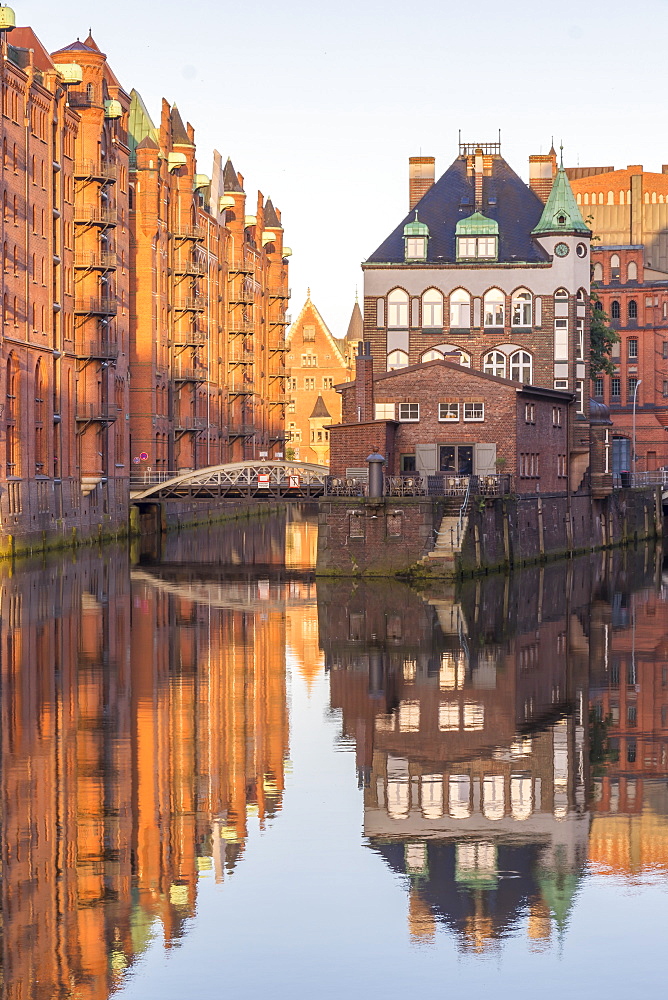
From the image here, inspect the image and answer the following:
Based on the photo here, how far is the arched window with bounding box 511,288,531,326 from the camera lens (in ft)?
249

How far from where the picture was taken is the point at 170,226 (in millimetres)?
97625

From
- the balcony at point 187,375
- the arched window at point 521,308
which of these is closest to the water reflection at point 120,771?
the arched window at point 521,308

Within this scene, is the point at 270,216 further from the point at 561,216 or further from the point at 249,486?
the point at 249,486

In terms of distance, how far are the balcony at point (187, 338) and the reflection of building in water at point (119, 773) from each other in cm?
5440

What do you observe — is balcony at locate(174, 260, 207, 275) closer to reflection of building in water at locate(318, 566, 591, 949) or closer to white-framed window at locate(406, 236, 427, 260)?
white-framed window at locate(406, 236, 427, 260)

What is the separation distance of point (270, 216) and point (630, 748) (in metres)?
113

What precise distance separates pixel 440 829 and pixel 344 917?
386cm

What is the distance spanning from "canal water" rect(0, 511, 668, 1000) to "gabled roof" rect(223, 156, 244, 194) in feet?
264

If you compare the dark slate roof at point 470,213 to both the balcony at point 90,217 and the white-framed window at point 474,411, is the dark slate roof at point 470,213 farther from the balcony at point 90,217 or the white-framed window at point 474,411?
the white-framed window at point 474,411

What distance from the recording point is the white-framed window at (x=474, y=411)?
63.0 metres

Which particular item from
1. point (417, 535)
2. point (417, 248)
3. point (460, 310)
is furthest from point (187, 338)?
point (417, 535)

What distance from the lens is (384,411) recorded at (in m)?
63.7

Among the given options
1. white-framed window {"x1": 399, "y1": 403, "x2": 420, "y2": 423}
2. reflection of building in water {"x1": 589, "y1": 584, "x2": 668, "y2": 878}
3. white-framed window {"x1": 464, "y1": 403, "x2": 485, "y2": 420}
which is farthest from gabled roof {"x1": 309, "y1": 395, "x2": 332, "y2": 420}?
reflection of building in water {"x1": 589, "y1": 584, "x2": 668, "y2": 878}

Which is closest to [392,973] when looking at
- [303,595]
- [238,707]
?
[238,707]
